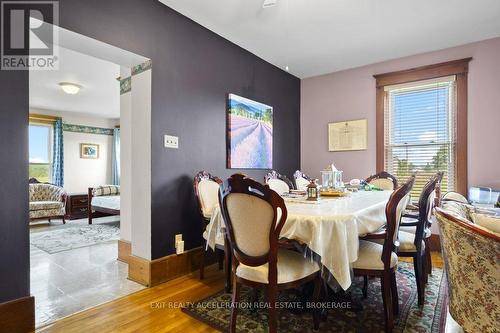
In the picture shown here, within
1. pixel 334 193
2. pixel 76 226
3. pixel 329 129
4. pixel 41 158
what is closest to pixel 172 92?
pixel 334 193

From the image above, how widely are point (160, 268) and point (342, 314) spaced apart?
1604mm

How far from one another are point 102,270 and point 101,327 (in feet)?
3.94

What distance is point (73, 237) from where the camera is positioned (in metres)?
4.37

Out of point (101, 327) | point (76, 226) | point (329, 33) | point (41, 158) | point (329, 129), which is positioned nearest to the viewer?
point (101, 327)

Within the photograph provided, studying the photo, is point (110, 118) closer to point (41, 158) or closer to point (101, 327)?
point (41, 158)

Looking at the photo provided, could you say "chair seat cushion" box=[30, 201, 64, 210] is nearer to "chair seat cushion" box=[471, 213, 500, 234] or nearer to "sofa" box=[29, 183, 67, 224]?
"sofa" box=[29, 183, 67, 224]

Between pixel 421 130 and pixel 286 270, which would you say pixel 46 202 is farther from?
pixel 421 130

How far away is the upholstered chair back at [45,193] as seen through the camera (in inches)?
225

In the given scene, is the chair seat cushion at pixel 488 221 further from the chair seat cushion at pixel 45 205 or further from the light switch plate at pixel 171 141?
the chair seat cushion at pixel 45 205

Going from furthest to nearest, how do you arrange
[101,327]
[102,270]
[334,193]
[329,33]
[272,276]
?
[329,33]
[102,270]
[334,193]
[101,327]
[272,276]

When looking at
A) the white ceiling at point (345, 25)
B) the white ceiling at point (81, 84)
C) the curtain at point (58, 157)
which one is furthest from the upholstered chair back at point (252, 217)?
the curtain at point (58, 157)

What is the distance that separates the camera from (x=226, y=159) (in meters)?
3.34

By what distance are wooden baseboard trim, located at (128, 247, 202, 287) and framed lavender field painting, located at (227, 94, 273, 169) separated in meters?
1.19

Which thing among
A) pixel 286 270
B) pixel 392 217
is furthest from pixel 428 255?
pixel 286 270
